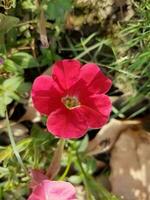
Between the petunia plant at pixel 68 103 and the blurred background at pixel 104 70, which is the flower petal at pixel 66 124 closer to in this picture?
the petunia plant at pixel 68 103

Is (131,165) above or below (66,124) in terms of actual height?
below

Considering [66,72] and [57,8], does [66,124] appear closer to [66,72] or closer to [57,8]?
[66,72]

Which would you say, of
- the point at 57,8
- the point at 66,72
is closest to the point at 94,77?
→ the point at 66,72

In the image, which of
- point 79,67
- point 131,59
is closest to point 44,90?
point 79,67

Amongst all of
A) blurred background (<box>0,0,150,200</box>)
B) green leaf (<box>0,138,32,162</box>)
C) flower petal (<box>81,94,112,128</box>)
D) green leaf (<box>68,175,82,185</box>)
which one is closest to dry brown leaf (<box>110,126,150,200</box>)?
blurred background (<box>0,0,150,200</box>)

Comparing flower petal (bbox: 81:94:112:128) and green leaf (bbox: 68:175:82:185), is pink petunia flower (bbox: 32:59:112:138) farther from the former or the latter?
green leaf (bbox: 68:175:82:185)

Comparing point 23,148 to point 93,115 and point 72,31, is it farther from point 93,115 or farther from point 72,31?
point 72,31

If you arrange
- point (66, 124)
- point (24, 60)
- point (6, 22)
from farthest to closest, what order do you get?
point (24, 60) < point (6, 22) < point (66, 124)
